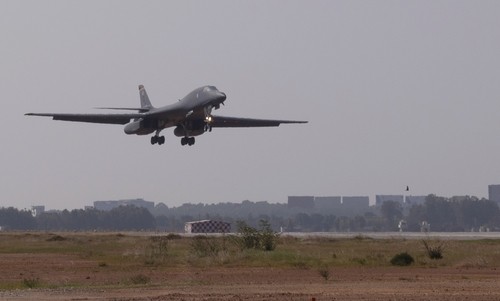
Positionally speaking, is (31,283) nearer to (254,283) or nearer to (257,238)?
(254,283)

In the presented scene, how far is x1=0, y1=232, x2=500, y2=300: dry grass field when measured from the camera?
1367 inches

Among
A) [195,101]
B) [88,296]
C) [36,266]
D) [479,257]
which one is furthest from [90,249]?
[88,296]

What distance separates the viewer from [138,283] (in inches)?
1564

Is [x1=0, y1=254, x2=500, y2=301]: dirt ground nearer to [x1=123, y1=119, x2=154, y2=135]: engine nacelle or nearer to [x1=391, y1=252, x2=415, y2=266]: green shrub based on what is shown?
[x1=391, y1=252, x2=415, y2=266]: green shrub

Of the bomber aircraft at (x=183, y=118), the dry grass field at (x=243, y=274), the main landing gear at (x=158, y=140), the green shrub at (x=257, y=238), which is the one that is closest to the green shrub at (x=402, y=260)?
the dry grass field at (x=243, y=274)

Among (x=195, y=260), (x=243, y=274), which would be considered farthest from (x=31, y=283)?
(x=195, y=260)

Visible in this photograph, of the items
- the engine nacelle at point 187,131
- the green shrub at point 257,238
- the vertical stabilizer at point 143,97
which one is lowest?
the green shrub at point 257,238

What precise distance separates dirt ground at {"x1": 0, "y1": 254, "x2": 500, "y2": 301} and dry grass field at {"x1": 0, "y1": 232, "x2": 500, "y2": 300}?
0.10ft

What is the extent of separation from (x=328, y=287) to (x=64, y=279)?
1120cm

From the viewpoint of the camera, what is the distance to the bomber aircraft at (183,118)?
6419cm

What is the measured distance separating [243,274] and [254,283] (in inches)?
198

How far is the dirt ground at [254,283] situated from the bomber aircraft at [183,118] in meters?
14.5

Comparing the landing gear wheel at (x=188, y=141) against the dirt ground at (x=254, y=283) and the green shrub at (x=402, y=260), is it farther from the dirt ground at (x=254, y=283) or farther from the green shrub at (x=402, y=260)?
the green shrub at (x=402, y=260)

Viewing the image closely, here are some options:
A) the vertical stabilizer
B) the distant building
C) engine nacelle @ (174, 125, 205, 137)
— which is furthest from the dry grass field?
the distant building
